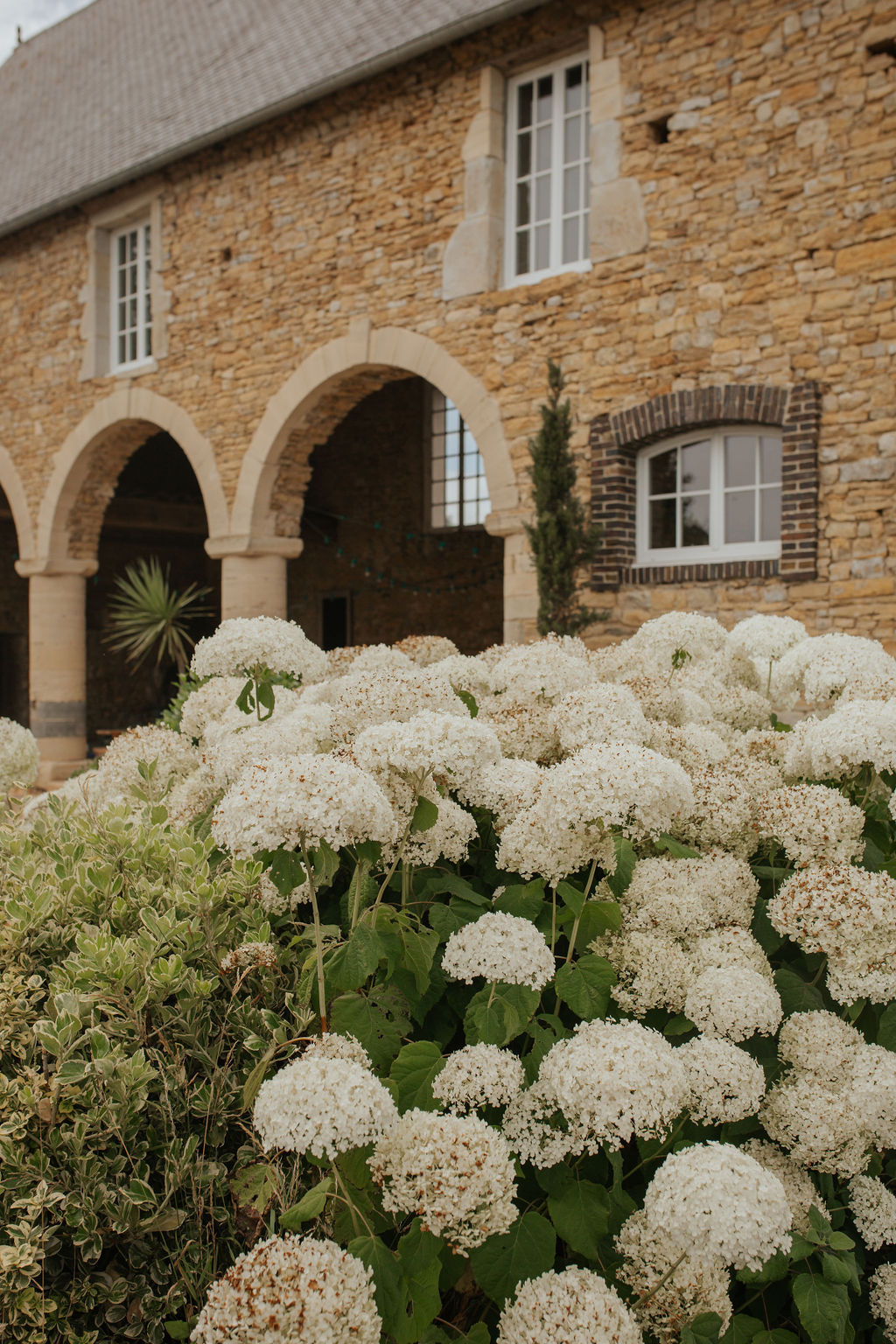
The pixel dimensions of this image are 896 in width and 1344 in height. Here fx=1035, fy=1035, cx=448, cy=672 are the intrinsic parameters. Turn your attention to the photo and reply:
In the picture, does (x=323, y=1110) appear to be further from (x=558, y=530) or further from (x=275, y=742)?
(x=558, y=530)

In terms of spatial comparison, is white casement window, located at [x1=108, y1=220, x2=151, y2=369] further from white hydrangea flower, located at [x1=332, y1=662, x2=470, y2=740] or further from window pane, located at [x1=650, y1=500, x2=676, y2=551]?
white hydrangea flower, located at [x1=332, y1=662, x2=470, y2=740]

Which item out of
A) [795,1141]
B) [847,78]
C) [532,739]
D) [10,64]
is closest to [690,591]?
[847,78]

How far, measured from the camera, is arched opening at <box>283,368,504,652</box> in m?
14.5

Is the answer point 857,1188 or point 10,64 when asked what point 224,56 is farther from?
point 857,1188

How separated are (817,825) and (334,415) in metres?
8.49

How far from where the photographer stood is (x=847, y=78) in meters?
6.52

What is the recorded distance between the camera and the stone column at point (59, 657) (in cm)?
1191

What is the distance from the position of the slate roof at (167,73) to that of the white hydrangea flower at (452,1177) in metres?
7.98

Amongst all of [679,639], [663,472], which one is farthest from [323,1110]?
[663,472]

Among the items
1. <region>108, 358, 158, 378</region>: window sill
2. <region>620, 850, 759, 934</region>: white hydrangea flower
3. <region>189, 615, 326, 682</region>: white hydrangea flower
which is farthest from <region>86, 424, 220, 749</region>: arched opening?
<region>620, 850, 759, 934</region>: white hydrangea flower

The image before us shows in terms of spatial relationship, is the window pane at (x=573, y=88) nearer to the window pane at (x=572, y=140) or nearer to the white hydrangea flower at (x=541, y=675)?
the window pane at (x=572, y=140)

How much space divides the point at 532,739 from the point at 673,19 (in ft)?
23.0

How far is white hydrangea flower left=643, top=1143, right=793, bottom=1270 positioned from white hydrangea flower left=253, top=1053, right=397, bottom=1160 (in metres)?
0.35

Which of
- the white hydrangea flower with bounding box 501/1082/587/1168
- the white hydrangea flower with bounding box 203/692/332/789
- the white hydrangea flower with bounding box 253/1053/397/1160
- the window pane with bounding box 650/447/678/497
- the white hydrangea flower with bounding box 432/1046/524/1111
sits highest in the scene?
the window pane with bounding box 650/447/678/497
